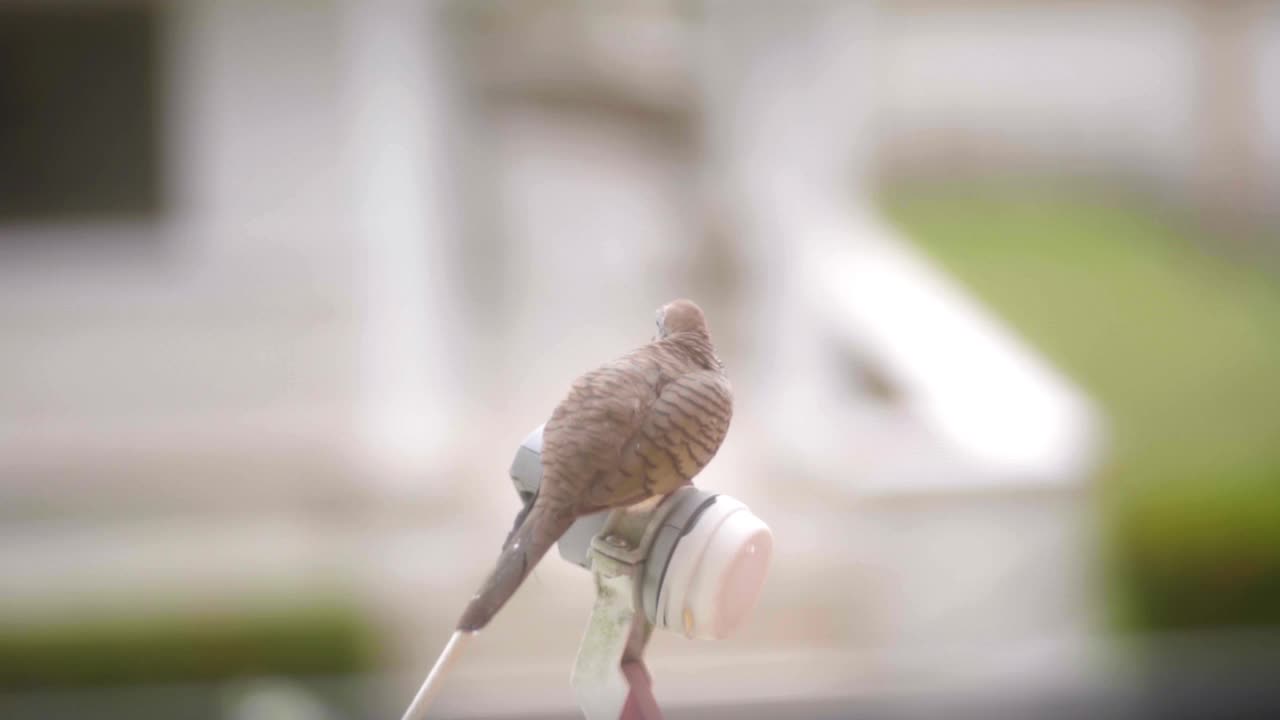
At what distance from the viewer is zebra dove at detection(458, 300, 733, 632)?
0.39 m

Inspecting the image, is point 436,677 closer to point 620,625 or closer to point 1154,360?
point 620,625

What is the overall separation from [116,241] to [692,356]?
1875mm

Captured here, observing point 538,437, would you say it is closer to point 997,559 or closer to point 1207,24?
point 997,559

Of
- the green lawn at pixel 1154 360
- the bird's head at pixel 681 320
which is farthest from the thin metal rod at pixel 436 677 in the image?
the green lawn at pixel 1154 360

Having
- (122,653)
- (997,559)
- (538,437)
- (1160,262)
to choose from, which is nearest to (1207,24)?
(1160,262)

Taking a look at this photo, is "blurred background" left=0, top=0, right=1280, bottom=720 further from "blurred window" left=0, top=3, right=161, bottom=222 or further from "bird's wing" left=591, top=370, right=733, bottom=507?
"bird's wing" left=591, top=370, right=733, bottom=507

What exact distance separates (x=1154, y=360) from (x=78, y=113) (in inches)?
73.3

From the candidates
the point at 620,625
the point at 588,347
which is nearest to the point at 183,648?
the point at 588,347

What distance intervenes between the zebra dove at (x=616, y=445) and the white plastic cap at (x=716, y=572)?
0.07ft

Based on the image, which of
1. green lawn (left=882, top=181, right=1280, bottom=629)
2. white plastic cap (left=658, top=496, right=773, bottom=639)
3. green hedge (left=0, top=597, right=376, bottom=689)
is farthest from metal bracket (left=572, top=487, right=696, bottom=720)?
green lawn (left=882, top=181, right=1280, bottom=629)

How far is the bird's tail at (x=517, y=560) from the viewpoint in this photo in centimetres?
37

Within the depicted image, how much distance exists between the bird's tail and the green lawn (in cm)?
111

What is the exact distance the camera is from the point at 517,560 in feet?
1.24

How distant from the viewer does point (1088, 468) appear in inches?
59.9
